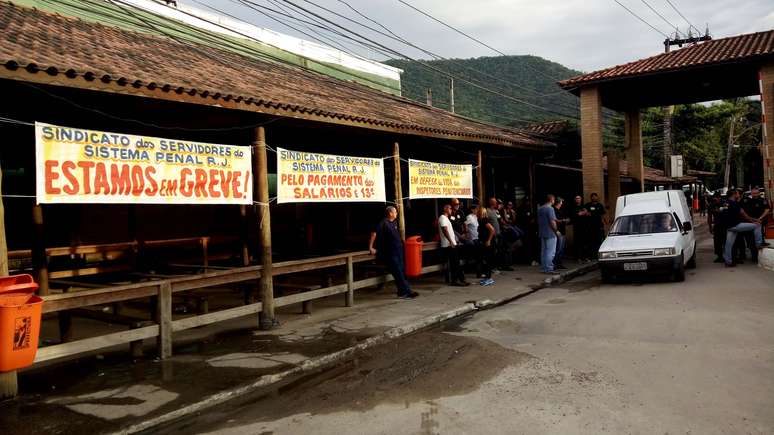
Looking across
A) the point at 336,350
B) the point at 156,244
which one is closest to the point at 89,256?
the point at 156,244

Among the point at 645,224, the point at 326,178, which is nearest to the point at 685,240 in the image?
the point at 645,224

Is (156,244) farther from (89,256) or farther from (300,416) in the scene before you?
(300,416)

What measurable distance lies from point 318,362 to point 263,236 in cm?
246

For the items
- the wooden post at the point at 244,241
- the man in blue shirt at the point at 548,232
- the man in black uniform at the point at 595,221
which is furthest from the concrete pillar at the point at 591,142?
the wooden post at the point at 244,241

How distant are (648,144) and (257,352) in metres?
48.5

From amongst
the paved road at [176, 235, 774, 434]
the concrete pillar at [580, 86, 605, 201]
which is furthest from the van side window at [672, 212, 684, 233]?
the concrete pillar at [580, 86, 605, 201]

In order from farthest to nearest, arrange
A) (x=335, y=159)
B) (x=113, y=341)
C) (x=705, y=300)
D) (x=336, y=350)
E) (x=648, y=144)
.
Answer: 1. (x=648, y=144)
2. (x=335, y=159)
3. (x=705, y=300)
4. (x=336, y=350)
5. (x=113, y=341)

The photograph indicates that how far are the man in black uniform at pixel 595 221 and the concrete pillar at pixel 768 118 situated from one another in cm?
506

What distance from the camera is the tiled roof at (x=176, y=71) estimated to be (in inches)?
231

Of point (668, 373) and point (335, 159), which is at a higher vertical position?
point (335, 159)

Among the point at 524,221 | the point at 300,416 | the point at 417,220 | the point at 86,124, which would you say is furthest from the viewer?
the point at 417,220

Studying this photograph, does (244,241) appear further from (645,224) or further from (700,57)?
(700,57)

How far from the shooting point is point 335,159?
30.5ft

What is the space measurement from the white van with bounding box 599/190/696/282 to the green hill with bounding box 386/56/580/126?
32.6 metres
